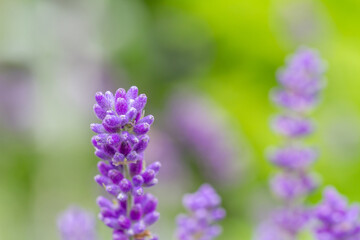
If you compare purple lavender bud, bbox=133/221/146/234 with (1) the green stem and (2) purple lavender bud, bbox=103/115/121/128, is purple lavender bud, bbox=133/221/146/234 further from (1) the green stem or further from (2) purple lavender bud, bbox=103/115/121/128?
(2) purple lavender bud, bbox=103/115/121/128

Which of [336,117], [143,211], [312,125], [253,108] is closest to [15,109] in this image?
[253,108]

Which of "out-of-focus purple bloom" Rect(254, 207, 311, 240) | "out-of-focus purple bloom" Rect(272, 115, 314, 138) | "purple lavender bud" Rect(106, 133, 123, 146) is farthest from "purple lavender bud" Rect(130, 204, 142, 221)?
"out-of-focus purple bloom" Rect(272, 115, 314, 138)

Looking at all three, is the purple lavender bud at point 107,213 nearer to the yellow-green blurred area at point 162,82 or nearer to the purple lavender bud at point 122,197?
the purple lavender bud at point 122,197

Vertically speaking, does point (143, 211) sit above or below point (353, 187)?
below

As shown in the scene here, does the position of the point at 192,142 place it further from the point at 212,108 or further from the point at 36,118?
the point at 36,118

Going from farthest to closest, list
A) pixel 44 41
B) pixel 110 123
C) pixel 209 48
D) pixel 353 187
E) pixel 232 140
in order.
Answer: pixel 209 48 < pixel 44 41 < pixel 232 140 < pixel 353 187 < pixel 110 123

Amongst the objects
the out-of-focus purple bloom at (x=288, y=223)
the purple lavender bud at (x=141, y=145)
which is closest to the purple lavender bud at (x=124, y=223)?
the purple lavender bud at (x=141, y=145)
